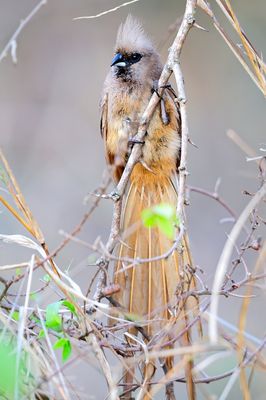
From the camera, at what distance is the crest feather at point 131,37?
3.47 metres

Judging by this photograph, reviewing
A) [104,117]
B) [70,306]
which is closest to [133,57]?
[104,117]

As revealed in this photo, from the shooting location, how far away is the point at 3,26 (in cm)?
672

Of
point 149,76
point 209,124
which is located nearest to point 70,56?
point 209,124

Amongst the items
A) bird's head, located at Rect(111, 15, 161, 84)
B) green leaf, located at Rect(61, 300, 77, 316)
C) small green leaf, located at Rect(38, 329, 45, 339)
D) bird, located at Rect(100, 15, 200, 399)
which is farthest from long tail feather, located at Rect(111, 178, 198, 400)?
bird's head, located at Rect(111, 15, 161, 84)

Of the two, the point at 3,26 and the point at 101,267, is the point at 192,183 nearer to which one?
the point at 3,26

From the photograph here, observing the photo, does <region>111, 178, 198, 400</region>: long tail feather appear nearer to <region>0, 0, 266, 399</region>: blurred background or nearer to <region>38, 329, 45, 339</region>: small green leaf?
<region>38, 329, 45, 339</region>: small green leaf

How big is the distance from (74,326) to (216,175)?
4.04m

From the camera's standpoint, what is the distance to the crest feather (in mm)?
3471

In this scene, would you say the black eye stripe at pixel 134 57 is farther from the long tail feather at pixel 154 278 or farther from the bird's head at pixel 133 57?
the long tail feather at pixel 154 278

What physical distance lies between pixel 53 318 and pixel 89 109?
15.5 ft

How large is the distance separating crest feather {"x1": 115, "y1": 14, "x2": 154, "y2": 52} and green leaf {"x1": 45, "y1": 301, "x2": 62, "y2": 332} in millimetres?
1663

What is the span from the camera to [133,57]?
3482 mm

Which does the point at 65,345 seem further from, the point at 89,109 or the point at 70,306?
the point at 89,109

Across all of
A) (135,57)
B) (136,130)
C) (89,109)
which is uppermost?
(89,109)
